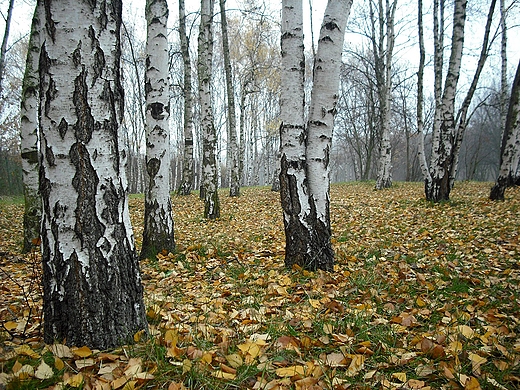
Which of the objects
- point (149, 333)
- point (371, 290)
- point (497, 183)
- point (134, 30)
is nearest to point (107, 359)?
point (149, 333)

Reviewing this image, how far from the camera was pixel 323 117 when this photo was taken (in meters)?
3.63

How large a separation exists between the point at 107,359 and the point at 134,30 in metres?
22.8

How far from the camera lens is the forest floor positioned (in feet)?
5.48

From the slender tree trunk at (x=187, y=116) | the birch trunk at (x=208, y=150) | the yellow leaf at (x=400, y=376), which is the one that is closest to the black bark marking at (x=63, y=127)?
the yellow leaf at (x=400, y=376)

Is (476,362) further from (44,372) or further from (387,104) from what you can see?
(387,104)

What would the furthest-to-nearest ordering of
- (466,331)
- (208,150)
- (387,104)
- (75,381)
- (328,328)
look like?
(387,104)
(208,150)
(328,328)
(466,331)
(75,381)

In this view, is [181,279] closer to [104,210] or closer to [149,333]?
[149,333]

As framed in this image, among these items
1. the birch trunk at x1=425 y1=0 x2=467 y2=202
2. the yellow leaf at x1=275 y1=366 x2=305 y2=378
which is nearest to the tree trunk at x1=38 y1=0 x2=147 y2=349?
the yellow leaf at x1=275 y1=366 x2=305 y2=378

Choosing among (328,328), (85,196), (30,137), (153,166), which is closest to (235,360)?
(328,328)

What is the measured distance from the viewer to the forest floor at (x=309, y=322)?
1671mm

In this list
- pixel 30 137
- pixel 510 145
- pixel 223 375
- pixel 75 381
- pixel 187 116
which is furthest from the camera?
pixel 187 116

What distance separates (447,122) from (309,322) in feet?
24.8

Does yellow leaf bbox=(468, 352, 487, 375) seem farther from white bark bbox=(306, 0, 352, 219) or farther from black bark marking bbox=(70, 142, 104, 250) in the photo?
black bark marking bbox=(70, 142, 104, 250)

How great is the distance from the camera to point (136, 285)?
6.71ft
